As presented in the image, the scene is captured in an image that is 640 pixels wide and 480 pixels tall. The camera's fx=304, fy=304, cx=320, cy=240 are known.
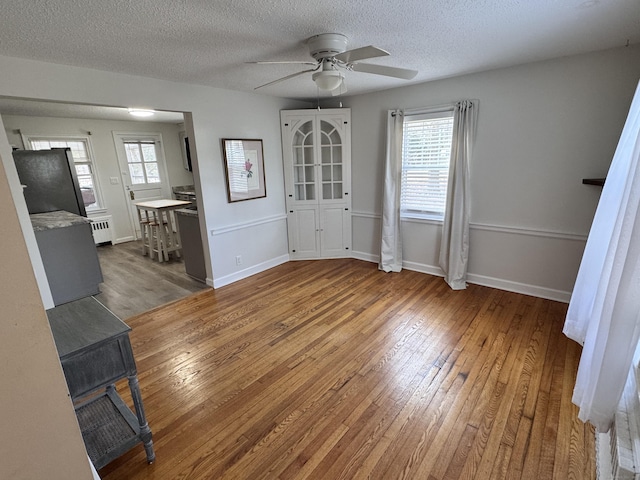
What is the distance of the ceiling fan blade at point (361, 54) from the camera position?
69.0 inches

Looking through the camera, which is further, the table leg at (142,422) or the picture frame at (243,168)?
the picture frame at (243,168)

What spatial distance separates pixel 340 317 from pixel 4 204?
256 cm

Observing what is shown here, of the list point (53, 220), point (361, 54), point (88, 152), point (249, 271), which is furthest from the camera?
point (88, 152)

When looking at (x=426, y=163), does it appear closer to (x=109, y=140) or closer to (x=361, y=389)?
(x=361, y=389)

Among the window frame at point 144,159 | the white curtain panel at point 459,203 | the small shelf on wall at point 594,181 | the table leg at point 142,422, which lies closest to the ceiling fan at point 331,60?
the white curtain panel at point 459,203

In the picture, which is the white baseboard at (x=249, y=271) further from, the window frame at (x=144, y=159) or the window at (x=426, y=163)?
Answer: the window frame at (x=144, y=159)

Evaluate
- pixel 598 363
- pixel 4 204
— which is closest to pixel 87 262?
pixel 4 204

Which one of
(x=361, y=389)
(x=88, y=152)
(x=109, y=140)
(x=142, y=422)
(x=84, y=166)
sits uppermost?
(x=109, y=140)

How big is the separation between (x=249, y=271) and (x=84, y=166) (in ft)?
13.1

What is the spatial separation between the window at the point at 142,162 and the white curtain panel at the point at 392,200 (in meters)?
5.05

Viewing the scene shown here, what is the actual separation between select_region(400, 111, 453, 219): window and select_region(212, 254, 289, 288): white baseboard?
1.91 meters

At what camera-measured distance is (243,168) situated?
3.84 meters

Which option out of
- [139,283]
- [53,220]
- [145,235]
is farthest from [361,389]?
[145,235]

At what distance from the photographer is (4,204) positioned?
0.79m
